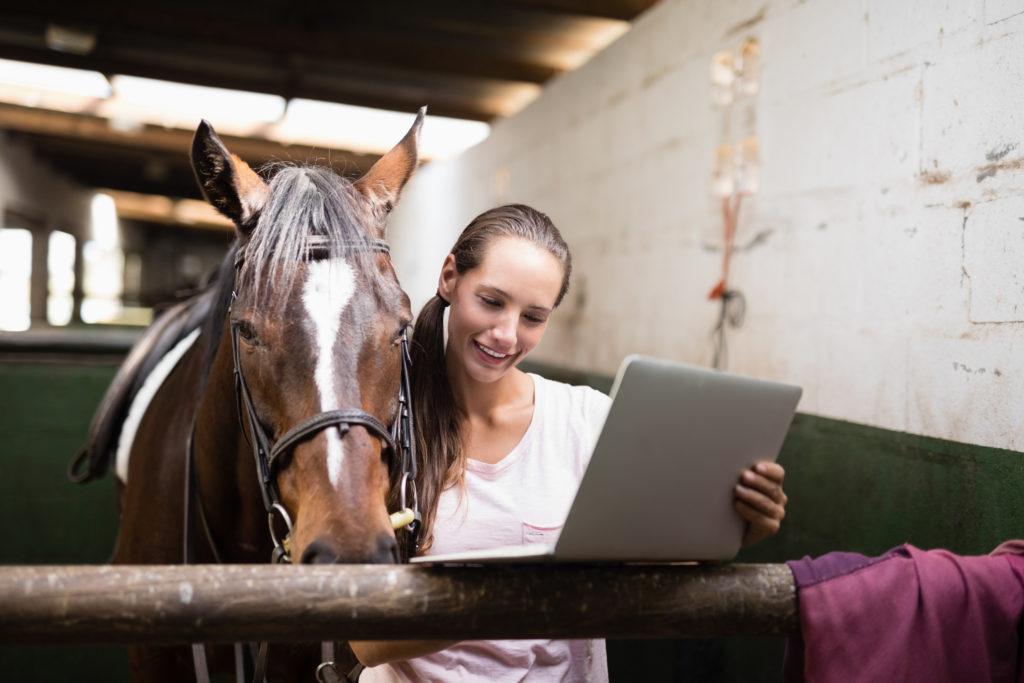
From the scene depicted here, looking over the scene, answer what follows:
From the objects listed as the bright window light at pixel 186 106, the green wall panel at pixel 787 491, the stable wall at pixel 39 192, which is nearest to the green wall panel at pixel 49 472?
the green wall panel at pixel 787 491

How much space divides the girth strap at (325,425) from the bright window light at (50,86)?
223 inches

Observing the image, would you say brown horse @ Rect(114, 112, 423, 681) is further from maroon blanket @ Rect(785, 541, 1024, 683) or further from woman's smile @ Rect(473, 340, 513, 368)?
maroon blanket @ Rect(785, 541, 1024, 683)

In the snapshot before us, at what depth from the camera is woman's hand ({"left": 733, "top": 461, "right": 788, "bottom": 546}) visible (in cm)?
91

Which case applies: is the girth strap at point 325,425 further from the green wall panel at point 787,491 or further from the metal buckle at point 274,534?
the green wall panel at point 787,491

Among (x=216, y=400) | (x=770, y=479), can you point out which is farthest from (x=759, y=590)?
(x=216, y=400)

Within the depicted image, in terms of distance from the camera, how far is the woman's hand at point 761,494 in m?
0.91

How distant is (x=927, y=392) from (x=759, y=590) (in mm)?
1078

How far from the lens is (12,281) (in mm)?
8172

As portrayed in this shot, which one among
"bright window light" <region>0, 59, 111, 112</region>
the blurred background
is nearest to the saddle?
the blurred background

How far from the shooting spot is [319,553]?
3.15 ft

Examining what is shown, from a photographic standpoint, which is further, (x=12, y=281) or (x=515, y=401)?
(x=12, y=281)

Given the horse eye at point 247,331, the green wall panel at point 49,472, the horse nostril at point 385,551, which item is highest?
the horse eye at point 247,331

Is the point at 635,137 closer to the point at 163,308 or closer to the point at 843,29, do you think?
the point at 843,29

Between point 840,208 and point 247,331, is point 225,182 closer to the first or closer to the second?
point 247,331
